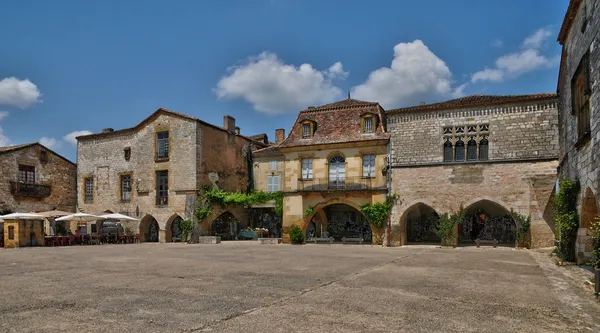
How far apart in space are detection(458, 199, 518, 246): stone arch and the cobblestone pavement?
1296 cm

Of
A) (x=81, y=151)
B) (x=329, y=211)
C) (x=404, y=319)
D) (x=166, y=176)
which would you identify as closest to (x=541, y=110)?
(x=329, y=211)

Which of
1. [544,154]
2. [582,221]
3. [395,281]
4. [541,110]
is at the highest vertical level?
[541,110]

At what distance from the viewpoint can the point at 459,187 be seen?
70.1 ft

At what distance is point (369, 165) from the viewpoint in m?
23.8

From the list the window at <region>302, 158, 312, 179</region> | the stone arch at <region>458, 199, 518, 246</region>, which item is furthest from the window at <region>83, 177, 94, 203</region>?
the stone arch at <region>458, 199, 518, 246</region>

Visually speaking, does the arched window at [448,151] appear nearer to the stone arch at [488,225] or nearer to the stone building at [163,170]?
the stone arch at [488,225]

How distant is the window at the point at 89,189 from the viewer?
3170cm

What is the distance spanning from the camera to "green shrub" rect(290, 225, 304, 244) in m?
24.8

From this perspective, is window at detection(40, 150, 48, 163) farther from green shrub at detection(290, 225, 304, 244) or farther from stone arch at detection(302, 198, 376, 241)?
stone arch at detection(302, 198, 376, 241)

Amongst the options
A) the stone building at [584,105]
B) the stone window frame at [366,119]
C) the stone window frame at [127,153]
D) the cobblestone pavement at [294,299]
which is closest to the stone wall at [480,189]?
the stone window frame at [366,119]

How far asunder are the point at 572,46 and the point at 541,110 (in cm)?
809

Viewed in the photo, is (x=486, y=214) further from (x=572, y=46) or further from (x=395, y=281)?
(x=395, y=281)

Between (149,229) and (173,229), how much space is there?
2.15m

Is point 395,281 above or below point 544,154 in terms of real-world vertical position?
below
